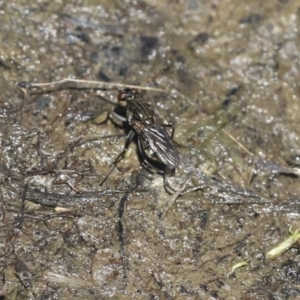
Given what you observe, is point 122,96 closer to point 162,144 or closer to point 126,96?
point 126,96

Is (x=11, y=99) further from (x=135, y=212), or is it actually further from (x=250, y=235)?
(x=250, y=235)

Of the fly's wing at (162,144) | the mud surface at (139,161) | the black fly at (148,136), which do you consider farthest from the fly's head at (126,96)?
the fly's wing at (162,144)

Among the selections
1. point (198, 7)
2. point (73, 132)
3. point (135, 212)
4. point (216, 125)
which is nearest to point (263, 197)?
point (216, 125)

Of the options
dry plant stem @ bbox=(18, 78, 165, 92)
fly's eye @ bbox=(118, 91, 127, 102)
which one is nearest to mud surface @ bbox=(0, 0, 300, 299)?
dry plant stem @ bbox=(18, 78, 165, 92)

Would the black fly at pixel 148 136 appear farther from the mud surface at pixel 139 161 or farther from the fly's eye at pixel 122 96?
the mud surface at pixel 139 161

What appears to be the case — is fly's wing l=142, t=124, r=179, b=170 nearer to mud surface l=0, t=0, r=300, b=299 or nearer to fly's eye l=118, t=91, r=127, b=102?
mud surface l=0, t=0, r=300, b=299

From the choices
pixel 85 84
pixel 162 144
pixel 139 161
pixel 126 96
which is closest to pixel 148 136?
pixel 162 144
